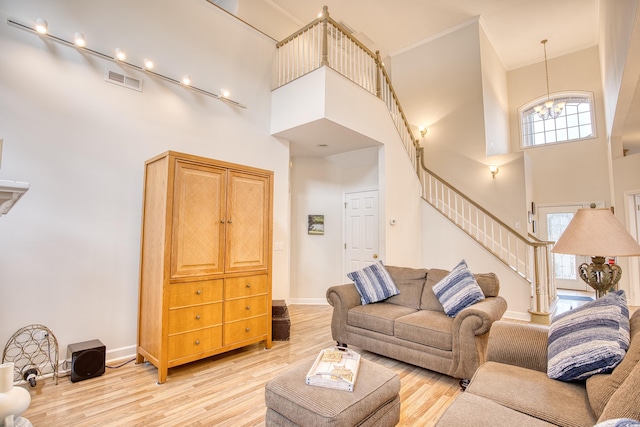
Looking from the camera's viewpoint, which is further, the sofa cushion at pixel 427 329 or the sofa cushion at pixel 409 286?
the sofa cushion at pixel 409 286

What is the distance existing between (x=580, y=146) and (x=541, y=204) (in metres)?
1.46

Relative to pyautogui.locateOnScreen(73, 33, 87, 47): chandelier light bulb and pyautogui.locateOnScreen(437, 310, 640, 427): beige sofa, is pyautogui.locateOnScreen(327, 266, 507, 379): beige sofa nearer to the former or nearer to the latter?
pyautogui.locateOnScreen(437, 310, 640, 427): beige sofa

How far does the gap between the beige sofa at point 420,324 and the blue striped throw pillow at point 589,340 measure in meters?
0.78

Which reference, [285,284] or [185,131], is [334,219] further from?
[185,131]

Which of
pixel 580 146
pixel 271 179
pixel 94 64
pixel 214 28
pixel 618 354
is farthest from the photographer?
pixel 580 146

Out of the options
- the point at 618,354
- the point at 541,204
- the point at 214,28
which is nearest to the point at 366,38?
the point at 214,28

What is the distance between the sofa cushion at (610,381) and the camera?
1.33 metres

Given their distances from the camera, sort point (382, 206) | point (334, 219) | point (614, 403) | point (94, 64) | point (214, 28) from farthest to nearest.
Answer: point (334, 219) → point (382, 206) → point (214, 28) → point (94, 64) → point (614, 403)

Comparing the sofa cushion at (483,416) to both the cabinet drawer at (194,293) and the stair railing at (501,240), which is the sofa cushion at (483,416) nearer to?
the cabinet drawer at (194,293)

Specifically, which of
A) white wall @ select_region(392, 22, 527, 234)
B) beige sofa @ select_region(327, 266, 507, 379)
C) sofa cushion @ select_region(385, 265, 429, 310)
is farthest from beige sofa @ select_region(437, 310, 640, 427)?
white wall @ select_region(392, 22, 527, 234)

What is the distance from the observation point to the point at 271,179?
12.1ft

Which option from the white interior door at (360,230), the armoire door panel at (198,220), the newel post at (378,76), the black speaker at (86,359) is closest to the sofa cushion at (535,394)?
the armoire door panel at (198,220)

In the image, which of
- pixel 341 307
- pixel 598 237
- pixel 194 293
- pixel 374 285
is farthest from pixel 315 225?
pixel 598 237

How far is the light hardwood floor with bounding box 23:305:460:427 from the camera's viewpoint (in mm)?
2205
